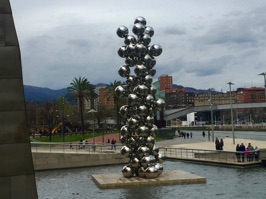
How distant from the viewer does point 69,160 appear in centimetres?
3912

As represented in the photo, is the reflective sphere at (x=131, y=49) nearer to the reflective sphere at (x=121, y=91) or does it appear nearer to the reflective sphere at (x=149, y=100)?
the reflective sphere at (x=121, y=91)

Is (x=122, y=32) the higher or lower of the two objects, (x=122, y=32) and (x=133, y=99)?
the higher

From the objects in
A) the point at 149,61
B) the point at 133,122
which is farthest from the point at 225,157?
the point at 149,61

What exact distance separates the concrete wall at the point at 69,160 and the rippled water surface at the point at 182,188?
507cm

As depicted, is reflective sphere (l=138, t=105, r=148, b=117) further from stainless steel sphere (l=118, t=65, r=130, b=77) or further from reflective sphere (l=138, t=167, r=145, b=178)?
reflective sphere (l=138, t=167, r=145, b=178)

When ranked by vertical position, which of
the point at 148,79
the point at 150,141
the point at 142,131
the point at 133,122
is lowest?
the point at 150,141

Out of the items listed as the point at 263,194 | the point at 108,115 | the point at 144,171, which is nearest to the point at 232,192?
the point at 263,194

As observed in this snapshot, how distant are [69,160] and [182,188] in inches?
685

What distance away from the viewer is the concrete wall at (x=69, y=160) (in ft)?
126

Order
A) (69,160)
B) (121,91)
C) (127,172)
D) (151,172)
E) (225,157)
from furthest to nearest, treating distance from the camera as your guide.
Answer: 1. (69,160)
2. (225,157)
3. (121,91)
4. (127,172)
5. (151,172)

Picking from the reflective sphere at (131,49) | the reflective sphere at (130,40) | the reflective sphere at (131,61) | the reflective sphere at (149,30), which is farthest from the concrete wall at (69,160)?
the reflective sphere at (149,30)

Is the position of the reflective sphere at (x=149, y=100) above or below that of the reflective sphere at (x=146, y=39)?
below

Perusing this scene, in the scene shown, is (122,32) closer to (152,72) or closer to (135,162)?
(152,72)

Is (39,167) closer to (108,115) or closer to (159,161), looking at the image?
(159,161)
